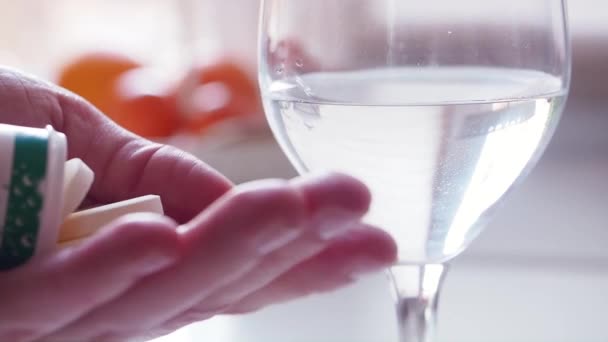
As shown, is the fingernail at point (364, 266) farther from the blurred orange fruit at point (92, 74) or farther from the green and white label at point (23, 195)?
the blurred orange fruit at point (92, 74)

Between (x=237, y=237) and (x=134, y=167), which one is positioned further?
(x=134, y=167)

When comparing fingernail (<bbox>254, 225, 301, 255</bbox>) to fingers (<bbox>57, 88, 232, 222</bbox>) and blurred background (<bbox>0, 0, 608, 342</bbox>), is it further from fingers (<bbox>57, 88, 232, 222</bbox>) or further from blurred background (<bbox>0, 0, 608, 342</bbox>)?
blurred background (<bbox>0, 0, 608, 342</bbox>)

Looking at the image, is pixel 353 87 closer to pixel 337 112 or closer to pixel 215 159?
pixel 337 112

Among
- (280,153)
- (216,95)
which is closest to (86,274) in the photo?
(280,153)

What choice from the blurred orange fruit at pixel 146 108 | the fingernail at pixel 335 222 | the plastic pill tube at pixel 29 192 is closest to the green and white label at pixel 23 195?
the plastic pill tube at pixel 29 192

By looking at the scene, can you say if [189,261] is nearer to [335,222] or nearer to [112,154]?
[335,222]

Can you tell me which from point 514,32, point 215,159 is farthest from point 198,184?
point 215,159
